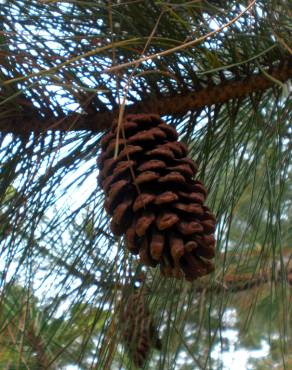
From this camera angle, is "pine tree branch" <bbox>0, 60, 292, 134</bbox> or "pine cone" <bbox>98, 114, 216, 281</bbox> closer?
"pine cone" <bbox>98, 114, 216, 281</bbox>

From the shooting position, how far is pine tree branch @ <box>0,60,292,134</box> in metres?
0.78

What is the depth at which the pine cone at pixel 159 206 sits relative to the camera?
629mm

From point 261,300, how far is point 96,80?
1.14 metres

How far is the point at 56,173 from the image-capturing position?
833mm

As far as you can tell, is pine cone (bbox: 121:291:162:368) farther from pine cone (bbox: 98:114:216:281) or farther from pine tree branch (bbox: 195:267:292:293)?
pine cone (bbox: 98:114:216:281)

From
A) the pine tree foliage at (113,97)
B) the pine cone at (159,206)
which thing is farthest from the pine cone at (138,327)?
the pine cone at (159,206)

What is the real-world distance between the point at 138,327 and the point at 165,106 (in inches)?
12.2

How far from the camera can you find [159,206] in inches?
25.5

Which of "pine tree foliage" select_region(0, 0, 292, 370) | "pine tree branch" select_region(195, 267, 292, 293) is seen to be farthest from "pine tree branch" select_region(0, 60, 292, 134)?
"pine tree branch" select_region(195, 267, 292, 293)

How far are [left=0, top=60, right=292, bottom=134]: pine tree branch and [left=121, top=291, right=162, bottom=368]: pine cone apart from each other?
0.68ft

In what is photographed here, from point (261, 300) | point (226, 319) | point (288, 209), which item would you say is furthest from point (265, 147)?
point (261, 300)

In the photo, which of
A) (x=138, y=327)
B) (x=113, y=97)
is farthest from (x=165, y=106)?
(x=138, y=327)

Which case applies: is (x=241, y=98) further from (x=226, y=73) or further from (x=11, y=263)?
(x=11, y=263)

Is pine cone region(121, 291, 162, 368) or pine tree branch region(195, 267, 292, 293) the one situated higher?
pine tree branch region(195, 267, 292, 293)
